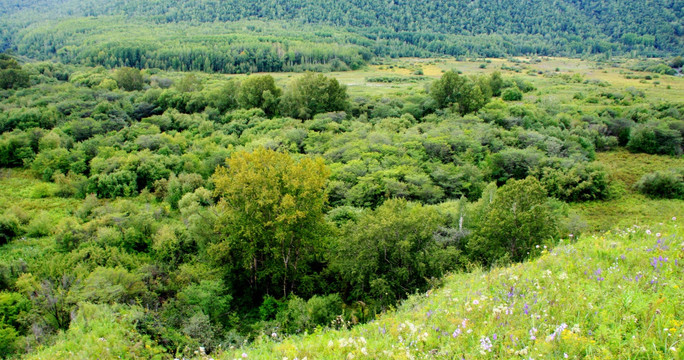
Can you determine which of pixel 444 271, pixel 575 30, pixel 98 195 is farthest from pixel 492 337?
pixel 575 30

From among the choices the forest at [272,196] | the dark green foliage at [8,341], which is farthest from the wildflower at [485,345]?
the dark green foliage at [8,341]

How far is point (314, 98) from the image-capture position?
53969 millimetres

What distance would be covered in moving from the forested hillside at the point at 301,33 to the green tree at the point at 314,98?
193 ft

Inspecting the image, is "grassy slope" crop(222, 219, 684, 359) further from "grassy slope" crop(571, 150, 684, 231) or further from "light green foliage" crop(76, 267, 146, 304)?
"grassy slope" crop(571, 150, 684, 231)

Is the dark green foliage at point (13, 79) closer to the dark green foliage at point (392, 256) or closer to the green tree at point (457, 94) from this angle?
the green tree at point (457, 94)

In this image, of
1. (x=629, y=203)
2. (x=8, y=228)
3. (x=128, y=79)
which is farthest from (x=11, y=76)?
(x=629, y=203)

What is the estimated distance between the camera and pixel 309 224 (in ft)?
64.5

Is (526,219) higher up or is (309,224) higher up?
(526,219)

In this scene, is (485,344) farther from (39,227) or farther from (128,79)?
(128,79)

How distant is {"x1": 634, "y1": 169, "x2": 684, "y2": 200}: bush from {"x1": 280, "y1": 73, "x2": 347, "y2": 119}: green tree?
36.1 metres

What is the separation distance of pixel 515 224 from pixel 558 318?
12296mm

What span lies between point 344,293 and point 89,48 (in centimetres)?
12633

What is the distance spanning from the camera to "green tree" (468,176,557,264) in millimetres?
16891

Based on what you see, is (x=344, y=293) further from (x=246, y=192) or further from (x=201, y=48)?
(x=201, y=48)
